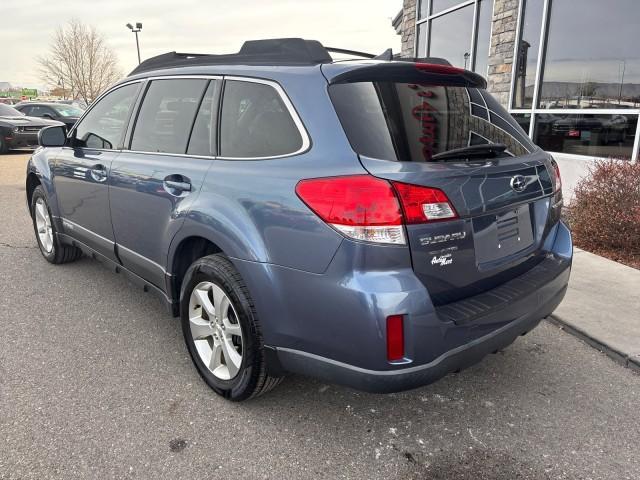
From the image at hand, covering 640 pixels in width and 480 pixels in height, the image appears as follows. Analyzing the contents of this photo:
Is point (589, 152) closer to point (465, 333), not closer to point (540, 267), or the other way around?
point (540, 267)

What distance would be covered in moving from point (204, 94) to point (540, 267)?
206 cm

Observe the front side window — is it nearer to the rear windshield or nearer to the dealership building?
the rear windshield

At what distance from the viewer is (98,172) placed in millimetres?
3648

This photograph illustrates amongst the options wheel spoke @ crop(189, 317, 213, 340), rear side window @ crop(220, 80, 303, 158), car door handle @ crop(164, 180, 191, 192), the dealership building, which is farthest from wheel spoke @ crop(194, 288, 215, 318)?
the dealership building

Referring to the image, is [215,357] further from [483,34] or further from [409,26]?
[409,26]

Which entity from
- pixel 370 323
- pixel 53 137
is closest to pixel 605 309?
pixel 370 323

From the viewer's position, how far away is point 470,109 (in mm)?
2570

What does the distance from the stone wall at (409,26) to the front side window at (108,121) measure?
10201mm

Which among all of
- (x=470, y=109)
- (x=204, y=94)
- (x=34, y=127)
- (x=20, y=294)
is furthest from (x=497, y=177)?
(x=34, y=127)

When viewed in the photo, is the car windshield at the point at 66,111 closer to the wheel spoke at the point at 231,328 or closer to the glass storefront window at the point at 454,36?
the glass storefront window at the point at 454,36

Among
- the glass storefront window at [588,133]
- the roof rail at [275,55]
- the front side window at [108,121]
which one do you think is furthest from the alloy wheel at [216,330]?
the glass storefront window at [588,133]

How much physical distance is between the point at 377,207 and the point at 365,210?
5 centimetres

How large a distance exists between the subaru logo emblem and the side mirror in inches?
140

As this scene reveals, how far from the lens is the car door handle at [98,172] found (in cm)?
358
